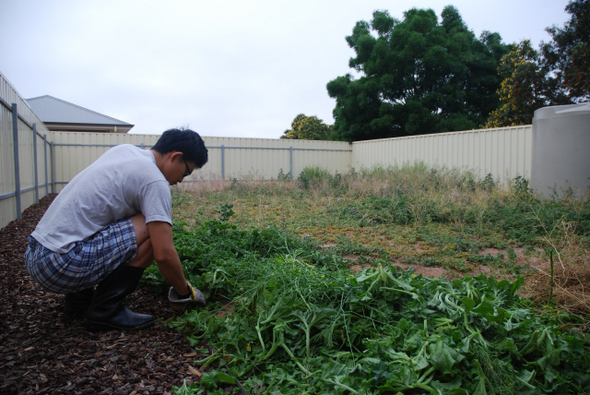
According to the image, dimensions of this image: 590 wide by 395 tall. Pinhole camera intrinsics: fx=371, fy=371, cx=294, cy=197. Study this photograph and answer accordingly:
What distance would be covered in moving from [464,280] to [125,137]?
1261 centimetres

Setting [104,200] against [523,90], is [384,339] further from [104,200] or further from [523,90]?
[523,90]

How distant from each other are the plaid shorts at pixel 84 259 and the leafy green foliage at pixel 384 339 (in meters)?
0.50

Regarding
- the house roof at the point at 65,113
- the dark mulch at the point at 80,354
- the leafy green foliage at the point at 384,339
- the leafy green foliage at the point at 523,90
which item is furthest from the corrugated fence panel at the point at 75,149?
the leafy green foliage at the point at 523,90

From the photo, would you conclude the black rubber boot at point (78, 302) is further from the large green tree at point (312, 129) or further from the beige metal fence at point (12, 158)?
the large green tree at point (312, 129)

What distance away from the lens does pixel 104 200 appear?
74.4 inches

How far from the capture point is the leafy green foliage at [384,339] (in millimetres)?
1321

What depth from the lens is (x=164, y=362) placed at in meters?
1.73

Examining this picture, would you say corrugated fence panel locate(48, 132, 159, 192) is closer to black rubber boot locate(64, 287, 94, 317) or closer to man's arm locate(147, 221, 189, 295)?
black rubber boot locate(64, 287, 94, 317)

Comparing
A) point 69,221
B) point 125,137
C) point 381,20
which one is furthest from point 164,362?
point 381,20

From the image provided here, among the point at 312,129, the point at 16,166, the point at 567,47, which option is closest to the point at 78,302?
the point at 16,166

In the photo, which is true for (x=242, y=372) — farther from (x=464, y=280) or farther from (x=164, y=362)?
(x=464, y=280)

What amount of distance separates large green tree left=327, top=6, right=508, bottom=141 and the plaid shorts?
17210 millimetres

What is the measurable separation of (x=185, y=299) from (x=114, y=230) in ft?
1.82

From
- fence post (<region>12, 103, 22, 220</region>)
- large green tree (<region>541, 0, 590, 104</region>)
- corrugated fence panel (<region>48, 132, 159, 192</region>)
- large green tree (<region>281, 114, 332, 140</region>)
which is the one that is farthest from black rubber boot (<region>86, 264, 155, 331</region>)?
large green tree (<region>281, 114, 332, 140</region>)
